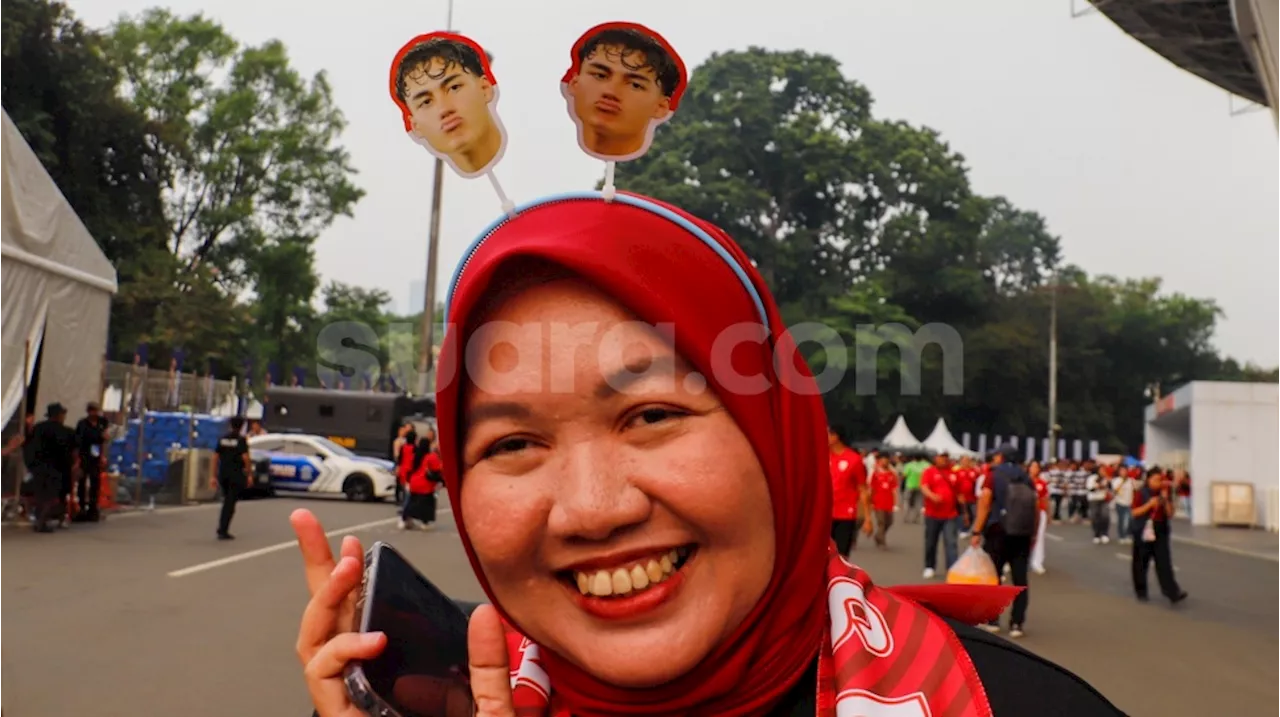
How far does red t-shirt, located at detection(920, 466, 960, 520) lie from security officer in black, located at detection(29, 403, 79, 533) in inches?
396

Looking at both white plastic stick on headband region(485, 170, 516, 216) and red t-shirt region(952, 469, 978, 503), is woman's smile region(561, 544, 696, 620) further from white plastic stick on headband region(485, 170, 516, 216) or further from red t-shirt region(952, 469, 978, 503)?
red t-shirt region(952, 469, 978, 503)

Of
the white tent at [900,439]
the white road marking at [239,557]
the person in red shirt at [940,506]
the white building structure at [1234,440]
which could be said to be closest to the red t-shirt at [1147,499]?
the person in red shirt at [940,506]

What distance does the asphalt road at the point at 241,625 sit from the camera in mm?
A: 6574

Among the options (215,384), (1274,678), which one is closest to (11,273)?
(215,384)

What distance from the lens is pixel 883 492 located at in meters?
18.4

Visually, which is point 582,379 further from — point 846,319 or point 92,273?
point 846,319

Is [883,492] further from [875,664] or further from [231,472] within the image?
[875,664]

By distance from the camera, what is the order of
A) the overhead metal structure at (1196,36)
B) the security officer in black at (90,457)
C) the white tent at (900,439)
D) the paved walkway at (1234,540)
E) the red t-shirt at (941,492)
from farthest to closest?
the white tent at (900,439) → the paved walkway at (1234,540) → the overhead metal structure at (1196,36) → the security officer in black at (90,457) → the red t-shirt at (941,492)

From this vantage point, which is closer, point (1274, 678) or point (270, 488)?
point (1274, 678)

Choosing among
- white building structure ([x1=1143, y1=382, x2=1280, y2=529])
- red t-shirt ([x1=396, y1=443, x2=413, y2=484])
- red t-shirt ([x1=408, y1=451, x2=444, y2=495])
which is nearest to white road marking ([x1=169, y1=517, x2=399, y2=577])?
red t-shirt ([x1=408, y1=451, x2=444, y2=495])

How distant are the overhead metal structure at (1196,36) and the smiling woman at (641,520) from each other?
2004 centimetres

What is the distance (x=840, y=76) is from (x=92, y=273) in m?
43.9

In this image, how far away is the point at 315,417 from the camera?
112 feet

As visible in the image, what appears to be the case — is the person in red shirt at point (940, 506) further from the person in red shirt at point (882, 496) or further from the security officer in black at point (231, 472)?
the security officer in black at point (231, 472)
